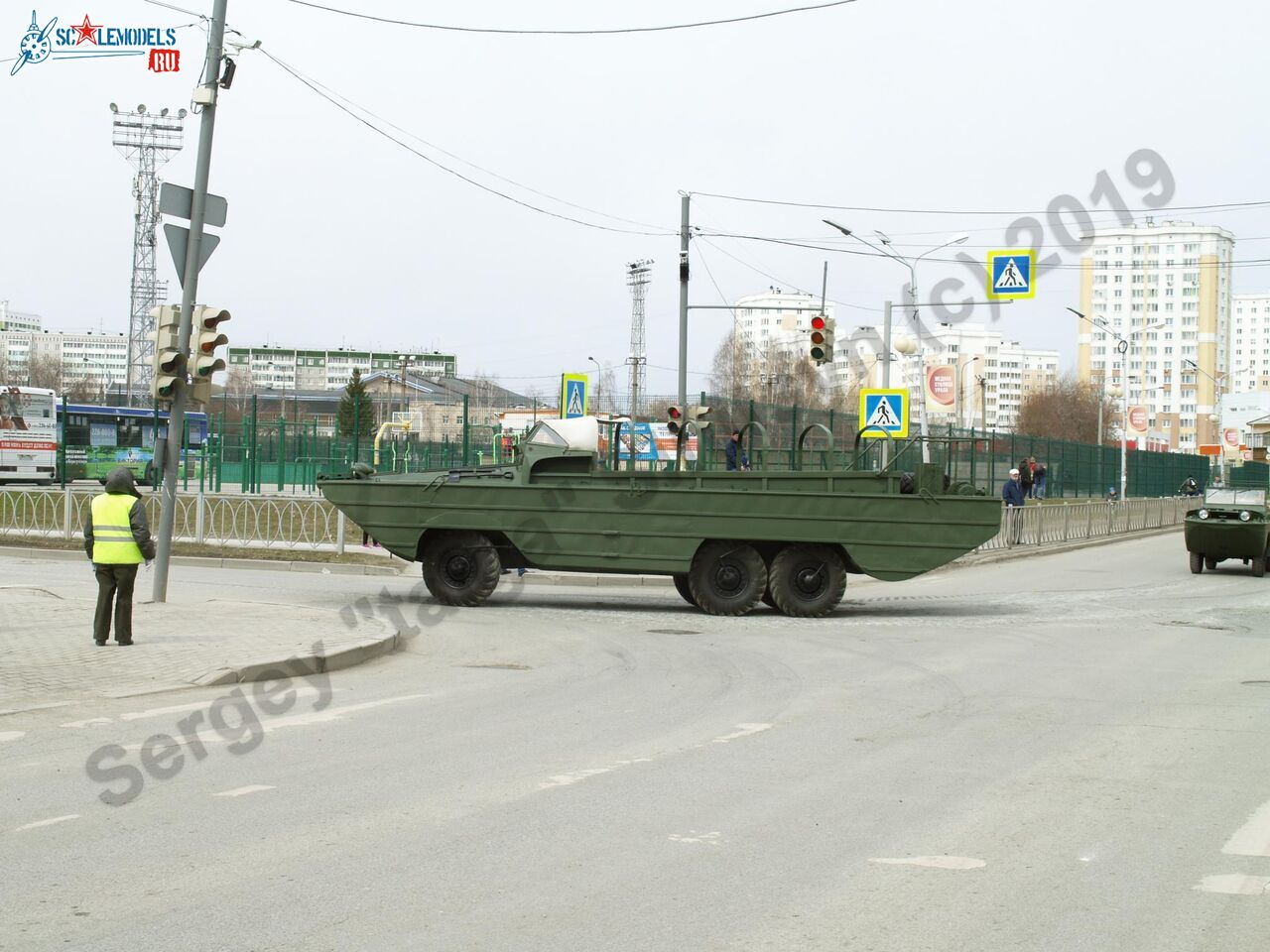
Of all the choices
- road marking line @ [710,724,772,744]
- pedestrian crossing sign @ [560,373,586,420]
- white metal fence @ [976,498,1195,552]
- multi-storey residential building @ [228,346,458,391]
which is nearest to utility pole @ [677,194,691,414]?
pedestrian crossing sign @ [560,373,586,420]

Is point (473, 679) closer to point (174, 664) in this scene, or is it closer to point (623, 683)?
point (623, 683)

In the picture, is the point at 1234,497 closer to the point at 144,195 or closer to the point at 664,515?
the point at 664,515

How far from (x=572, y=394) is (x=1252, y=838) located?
2033 centimetres

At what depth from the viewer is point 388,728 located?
28.0 ft

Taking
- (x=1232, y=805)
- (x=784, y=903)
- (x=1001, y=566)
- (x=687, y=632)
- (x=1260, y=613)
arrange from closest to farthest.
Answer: (x=784, y=903), (x=1232, y=805), (x=687, y=632), (x=1260, y=613), (x=1001, y=566)

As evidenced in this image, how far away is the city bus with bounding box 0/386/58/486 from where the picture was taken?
1815 inches

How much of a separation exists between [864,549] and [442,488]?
5.37 meters

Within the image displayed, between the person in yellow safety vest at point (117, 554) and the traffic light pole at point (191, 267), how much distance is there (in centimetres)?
323

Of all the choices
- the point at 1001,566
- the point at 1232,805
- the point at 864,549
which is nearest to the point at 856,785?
the point at 1232,805

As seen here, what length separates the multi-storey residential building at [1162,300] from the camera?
47344mm

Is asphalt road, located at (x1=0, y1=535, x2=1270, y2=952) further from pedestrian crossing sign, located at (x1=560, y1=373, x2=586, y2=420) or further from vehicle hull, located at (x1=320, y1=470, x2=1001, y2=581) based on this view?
pedestrian crossing sign, located at (x1=560, y1=373, x2=586, y2=420)

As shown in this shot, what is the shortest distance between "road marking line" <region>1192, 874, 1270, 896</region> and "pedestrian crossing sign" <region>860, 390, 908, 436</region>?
20.5 m

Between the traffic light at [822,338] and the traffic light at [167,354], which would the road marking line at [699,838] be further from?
the traffic light at [822,338]

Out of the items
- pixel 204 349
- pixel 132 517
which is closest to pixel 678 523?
pixel 204 349
